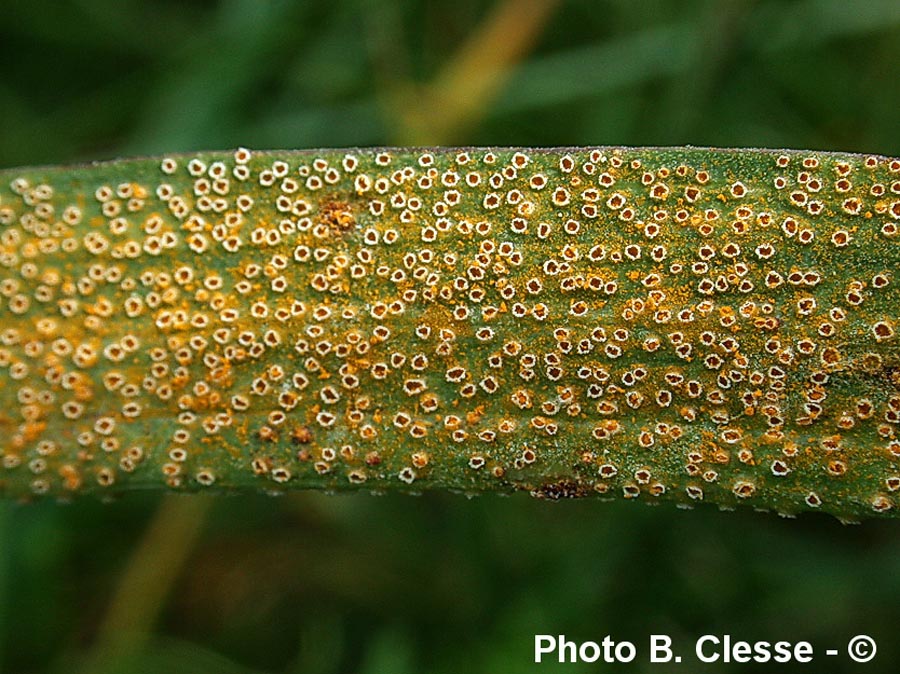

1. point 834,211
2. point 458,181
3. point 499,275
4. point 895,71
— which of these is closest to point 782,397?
point 834,211

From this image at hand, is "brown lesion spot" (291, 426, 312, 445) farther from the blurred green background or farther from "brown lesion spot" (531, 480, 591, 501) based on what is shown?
the blurred green background

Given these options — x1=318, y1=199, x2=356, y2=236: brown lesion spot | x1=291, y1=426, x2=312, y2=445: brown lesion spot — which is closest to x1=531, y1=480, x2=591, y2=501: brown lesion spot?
x1=291, y1=426, x2=312, y2=445: brown lesion spot

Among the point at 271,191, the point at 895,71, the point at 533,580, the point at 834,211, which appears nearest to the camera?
the point at 834,211

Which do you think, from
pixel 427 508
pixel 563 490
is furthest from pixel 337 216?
pixel 427 508

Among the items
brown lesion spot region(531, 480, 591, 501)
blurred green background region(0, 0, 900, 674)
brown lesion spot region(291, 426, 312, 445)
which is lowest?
brown lesion spot region(531, 480, 591, 501)

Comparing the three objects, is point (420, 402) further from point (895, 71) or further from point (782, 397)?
point (895, 71)

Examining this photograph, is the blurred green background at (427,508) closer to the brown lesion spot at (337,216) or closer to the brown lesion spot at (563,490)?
the brown lesion spot at (563,490)

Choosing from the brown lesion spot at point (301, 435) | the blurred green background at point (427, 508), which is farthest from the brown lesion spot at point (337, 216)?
the blurred green background at point (427, 508)

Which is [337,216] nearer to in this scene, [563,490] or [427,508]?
[563,490]
